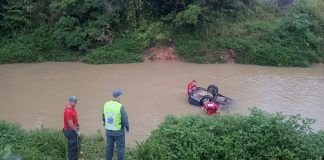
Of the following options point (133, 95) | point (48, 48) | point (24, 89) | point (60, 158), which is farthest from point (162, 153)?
point (48, 48)

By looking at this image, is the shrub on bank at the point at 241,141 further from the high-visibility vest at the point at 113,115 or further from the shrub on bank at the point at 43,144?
the shrub on bank at the point at 43,144

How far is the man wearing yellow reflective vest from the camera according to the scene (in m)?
8.11

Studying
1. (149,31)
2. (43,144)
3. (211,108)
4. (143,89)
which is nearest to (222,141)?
(43,144)

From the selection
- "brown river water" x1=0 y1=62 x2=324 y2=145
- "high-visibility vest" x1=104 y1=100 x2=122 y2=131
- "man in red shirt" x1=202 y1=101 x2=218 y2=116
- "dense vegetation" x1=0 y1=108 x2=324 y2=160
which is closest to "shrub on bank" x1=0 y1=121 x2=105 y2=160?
"dense vegetation" x1=0 y1=108 x2=324 y2=160

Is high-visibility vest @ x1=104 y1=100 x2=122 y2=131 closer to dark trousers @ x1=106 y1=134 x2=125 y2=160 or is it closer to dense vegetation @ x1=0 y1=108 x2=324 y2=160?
dark trousers @ x1=106 y1=134 x2=125 y2=160

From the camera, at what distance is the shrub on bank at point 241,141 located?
8.23 meters

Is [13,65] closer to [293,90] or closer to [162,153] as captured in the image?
[293,90]

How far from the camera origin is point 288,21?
76.5 feet

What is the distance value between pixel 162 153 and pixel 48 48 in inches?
626

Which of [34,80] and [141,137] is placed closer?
[141,137]

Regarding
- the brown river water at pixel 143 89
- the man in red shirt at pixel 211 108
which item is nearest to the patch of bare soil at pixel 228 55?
the brown river water at pixel 143 89

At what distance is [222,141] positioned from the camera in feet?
28.1

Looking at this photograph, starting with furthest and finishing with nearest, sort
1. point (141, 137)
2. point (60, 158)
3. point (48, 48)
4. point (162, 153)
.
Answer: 1. point (48, 48)
2. point (141, 137)
3. point (60, 158)
4. point (162, 153)

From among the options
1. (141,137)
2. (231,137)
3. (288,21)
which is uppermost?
(288,21)
